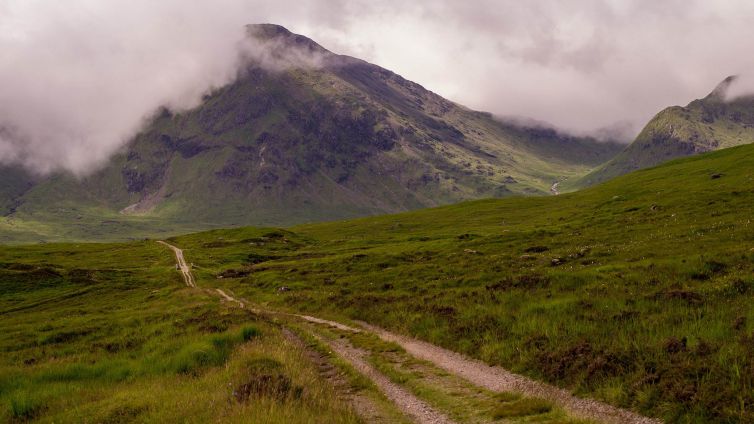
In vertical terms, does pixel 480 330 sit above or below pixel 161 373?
below

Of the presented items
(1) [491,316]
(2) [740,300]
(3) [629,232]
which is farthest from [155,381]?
(3) [629,232]

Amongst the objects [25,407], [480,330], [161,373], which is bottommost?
Answer: [480,330]

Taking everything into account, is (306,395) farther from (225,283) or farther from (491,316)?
(225,283)

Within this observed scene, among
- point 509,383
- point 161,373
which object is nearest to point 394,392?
point 509,383

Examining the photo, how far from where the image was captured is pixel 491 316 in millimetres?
22859

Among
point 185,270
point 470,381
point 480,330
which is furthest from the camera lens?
point 185,270

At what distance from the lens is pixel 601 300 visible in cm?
2148

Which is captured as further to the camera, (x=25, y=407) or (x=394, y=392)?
(x=394, y=392)

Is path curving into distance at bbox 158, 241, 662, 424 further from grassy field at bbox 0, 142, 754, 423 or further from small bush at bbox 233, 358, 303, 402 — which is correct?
small bush at bbox 233, 358, 303, 402

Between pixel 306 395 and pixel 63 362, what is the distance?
1512 centimetres

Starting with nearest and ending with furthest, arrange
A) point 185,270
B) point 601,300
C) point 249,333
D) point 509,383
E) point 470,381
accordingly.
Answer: point 509,383 → point 470,381 → point 601,300 → point 249,333 → point 185,270

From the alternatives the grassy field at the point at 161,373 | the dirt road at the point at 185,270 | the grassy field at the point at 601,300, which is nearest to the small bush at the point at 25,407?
the grassy field at the point at 161,373

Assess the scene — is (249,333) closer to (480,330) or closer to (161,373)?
(161,373)

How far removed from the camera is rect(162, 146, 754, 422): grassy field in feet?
42.0
